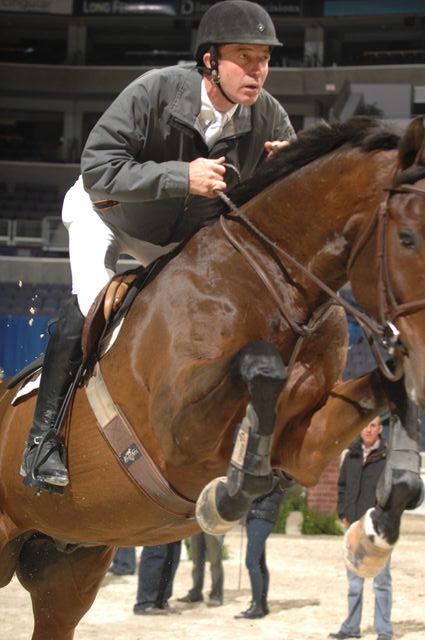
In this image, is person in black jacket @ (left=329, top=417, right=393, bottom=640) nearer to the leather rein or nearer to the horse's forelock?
the leather rein

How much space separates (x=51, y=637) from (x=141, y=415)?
1.98 m

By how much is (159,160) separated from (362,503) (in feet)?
19.8

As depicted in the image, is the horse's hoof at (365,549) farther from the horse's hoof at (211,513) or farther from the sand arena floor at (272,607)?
the sand arena floor at (272,607)

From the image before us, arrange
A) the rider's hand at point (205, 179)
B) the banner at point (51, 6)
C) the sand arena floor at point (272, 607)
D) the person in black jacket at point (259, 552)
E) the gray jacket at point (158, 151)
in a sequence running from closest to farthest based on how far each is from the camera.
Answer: the rider's hand at point (205, 179) < the gray jacket at point (158, 151) < the sand arena floor at point (272, 607) < the person in black jacket at point (259, 552) < the banner at point (51, 6)

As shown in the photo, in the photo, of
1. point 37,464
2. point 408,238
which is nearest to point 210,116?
point 408,238

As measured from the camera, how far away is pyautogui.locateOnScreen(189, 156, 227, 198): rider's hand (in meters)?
3.84

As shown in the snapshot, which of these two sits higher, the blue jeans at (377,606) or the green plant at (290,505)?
the blue jeans at (377,606)

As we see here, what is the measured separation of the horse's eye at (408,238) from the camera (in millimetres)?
3275

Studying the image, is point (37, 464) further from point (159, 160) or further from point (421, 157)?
point (421, 157)

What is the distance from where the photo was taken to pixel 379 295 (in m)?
3.36

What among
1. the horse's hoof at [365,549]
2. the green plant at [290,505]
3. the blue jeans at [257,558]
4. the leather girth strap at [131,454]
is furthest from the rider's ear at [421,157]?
the green plant at [290,505]

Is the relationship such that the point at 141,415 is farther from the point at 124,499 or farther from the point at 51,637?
the point at 51,637

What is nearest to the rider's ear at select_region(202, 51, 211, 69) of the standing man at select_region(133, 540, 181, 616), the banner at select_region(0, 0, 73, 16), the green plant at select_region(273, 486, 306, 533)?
the standing man at select_region(133, 540, 181, 616)

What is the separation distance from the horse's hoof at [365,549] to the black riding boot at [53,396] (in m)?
1.38
